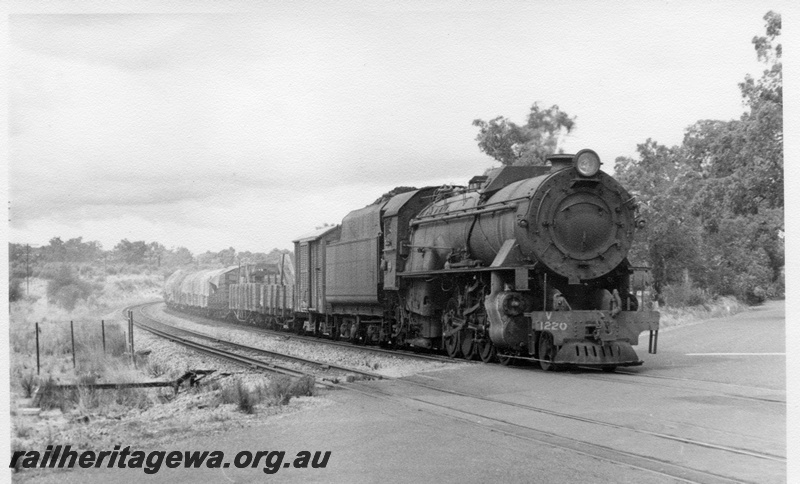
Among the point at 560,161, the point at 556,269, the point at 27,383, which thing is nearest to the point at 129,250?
the point at 27,383

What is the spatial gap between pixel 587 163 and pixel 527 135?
81.6 inches

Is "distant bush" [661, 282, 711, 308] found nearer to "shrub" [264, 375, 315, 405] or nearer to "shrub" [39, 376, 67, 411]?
"shrub" [264, 375, 315, 405]

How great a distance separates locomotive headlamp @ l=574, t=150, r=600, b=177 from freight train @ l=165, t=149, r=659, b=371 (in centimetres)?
2

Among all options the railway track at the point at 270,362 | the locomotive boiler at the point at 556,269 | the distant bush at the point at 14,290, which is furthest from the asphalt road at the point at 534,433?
the distant bush at the point at 14,290

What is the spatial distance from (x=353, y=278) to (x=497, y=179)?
257 inches

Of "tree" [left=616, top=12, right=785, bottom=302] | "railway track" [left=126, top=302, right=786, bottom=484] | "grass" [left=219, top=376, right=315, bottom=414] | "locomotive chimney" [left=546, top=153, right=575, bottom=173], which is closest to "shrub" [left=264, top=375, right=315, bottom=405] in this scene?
"grass" [left=219, top=376, right=315, bottom=414]

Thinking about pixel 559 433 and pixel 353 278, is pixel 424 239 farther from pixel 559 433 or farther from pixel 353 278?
pixel 559 433

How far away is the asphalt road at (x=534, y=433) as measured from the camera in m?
7.04

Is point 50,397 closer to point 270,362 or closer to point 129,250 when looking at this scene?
point 129,250

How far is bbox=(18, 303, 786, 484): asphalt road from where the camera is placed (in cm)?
704

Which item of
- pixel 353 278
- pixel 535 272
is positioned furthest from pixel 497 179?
pixel 353 278

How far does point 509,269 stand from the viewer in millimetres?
13734

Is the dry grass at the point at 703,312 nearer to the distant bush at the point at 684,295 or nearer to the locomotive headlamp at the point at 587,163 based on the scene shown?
the distant bush at the point at 684,295

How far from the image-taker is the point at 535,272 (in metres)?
13.9
